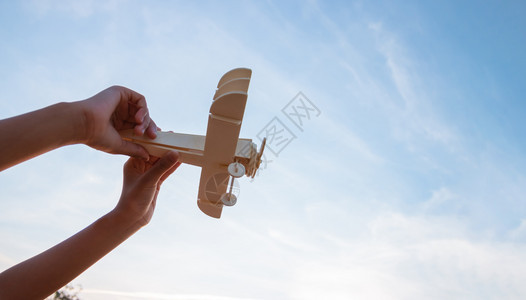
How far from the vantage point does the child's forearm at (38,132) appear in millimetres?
1676

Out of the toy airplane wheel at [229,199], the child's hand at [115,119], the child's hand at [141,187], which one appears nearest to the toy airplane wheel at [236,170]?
the toy airplane wheel at [229,199]

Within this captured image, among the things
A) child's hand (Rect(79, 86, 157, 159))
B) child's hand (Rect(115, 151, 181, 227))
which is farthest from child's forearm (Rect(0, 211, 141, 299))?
child's hand (Rect(79, 86, 157, 159))

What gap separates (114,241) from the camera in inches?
109

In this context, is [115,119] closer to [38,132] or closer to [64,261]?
[38,132]

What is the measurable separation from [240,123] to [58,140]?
3.51ft

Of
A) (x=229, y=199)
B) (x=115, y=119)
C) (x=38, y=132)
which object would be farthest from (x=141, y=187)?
(x=38, y=132)

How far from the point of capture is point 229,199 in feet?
9.10

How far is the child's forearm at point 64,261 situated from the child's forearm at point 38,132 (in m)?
0.95

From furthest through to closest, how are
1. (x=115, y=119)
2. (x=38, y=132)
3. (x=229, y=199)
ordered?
(x=229, y=199)
(x=115, y=119)
(x=38, y=132)

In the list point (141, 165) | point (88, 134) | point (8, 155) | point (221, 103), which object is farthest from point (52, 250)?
point (221, 103)

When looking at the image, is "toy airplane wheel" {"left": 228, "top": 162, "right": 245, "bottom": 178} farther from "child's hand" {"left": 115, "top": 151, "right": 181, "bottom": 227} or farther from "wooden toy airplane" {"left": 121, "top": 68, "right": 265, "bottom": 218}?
"child's hand" {"left": 115, "top": 151, "right": 181, "bottom": 227}

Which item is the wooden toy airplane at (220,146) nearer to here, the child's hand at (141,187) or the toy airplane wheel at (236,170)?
the toy airplane wheel at (236,170)

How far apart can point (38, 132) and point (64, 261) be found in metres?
1.17

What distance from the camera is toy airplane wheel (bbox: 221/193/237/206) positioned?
2758 millimetres
